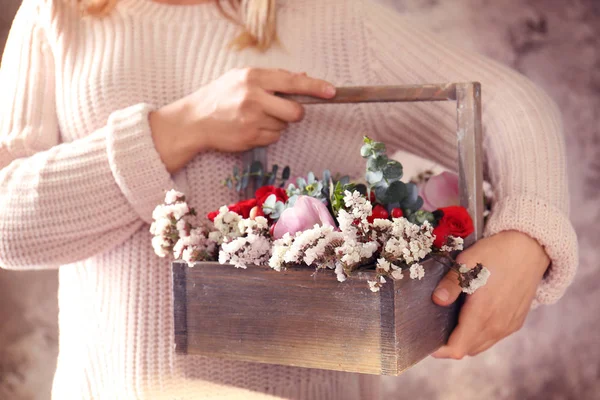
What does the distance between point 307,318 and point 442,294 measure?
0.13 m

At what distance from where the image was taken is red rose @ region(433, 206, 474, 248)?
0.65 m

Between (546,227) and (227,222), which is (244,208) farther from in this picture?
(546,227)

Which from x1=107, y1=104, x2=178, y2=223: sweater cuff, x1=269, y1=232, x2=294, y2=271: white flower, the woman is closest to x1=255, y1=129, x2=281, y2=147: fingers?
the woman

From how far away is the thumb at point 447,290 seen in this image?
0.67 meters

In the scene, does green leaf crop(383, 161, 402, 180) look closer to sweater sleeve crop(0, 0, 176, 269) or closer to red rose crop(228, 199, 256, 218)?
red rose crop(228, 199, 256, 218)

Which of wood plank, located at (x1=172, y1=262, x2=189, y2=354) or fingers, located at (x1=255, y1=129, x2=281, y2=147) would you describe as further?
fingers, located at (x1=255, y1=129, x2=281, y2=147)

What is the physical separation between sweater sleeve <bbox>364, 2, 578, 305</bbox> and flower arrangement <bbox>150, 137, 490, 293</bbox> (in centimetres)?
15

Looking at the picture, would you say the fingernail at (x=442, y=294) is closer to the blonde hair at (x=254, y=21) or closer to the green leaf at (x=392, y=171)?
the green leaf at (x=392, y=171)

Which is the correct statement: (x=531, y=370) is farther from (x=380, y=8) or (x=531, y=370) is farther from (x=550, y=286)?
(x=380, y=8)

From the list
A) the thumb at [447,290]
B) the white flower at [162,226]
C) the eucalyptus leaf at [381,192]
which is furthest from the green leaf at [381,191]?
the white flower at [162,226]

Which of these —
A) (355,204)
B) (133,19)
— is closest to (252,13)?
(133,19)

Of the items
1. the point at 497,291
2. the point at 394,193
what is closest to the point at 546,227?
the point at 497,291

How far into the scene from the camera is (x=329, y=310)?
0.62 meters

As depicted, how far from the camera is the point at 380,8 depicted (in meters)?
0.89
